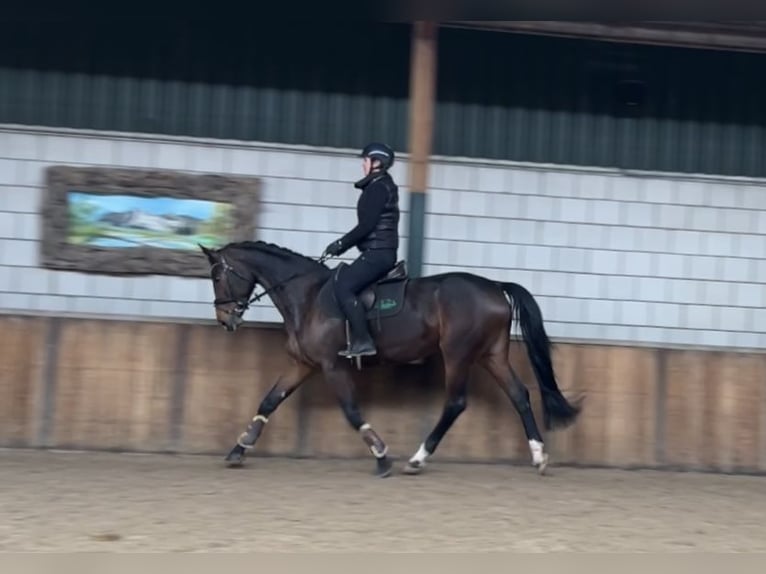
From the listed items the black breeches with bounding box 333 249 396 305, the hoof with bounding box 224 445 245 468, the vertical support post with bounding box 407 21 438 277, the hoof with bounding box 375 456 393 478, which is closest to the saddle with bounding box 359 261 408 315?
the black breeches with bounding box 333 249 396 305

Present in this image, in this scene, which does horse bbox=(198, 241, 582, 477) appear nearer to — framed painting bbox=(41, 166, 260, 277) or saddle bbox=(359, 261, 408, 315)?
saddle bbox=(359, 261, 408, 315)

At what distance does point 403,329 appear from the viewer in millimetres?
10781

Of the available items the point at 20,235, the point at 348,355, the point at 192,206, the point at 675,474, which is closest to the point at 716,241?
the point at 675,474

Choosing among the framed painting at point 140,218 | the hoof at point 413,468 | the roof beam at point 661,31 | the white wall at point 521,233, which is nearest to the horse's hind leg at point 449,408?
the hoof at point 413,468

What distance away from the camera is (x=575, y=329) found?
13039 millimetres

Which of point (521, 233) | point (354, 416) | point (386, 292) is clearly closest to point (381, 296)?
point (386, 292)

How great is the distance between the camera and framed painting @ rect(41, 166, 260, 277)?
40.8 ft

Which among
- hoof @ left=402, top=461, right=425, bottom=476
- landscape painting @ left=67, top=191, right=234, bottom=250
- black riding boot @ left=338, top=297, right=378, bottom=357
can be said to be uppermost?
landscape painting @ left=67, top=191, right=234, bottom=250

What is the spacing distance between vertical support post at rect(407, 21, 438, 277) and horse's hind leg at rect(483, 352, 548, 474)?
6.95ft

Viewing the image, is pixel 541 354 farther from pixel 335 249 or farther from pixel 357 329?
pixel 335 249

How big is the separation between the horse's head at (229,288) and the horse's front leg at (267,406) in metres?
0.73

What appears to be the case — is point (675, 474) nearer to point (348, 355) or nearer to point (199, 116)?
point (348, 355)

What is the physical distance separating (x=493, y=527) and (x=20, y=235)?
21.5 ft

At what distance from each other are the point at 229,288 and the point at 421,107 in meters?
2.80
